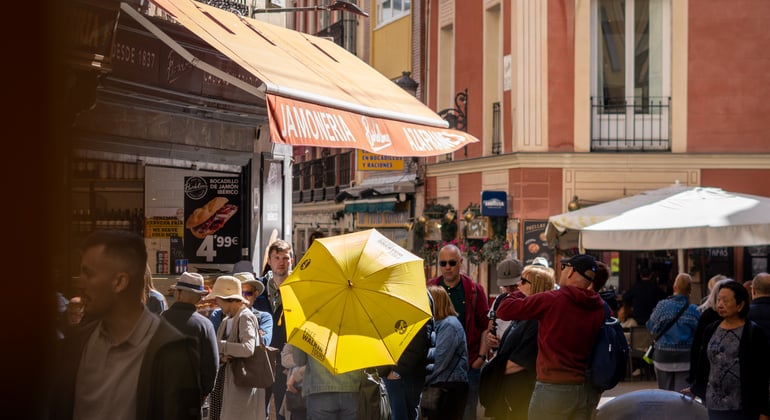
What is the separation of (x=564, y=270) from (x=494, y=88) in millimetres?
16676

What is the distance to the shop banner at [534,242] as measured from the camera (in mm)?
21188

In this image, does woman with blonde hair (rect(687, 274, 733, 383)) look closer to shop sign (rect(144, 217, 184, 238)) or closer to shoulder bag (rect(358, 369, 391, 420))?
shoulder bag (rect(358, 369, 391, 420))

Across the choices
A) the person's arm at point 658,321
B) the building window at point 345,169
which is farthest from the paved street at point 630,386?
the building window at point 345,169

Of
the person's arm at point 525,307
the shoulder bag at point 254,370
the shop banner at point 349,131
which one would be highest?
the shop banner at point 349,131

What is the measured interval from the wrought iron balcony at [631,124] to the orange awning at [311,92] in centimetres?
1196

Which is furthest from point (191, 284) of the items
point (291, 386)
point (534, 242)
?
point (534, 242)

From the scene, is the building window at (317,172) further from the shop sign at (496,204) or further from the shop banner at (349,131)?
the shop banner at (349,131)

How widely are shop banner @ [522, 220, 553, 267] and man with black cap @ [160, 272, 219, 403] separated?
1480 centimetres

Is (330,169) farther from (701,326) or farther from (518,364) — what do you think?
(518,364)

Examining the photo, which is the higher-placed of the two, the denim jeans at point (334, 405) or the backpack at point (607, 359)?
the backpack at point (607, 359)

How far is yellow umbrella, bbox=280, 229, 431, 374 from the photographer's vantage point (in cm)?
714

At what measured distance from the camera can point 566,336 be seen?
730 centimetres

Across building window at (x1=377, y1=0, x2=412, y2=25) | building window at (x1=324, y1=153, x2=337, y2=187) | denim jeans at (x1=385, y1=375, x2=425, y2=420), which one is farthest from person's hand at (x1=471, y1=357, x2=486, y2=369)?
building window at (x1=324, y1=153, x2=337, y2=187)

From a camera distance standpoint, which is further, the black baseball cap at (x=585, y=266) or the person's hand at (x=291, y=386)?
the person's hand at (x=291, y=386)
